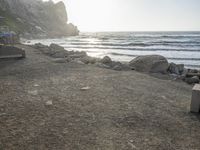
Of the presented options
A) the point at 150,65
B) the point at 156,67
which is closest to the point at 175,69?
the point at 156,67

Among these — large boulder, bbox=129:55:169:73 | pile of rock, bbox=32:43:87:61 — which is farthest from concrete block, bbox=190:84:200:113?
pile of rock, bbox=32:43:87:61

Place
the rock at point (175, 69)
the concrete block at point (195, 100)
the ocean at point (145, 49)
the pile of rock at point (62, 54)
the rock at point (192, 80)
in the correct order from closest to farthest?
the concrete block at point (195, 100) < the rock at point (192, 80) < the rock at point (175, 69) < the pile of rock at point (62, 54) < the ocean at point (145, 49)

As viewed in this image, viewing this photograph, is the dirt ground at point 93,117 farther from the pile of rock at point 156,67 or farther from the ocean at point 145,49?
the ocean at point 145,49

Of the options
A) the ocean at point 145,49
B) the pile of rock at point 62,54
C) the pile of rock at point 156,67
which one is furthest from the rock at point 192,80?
the pile of rock at point 62,54

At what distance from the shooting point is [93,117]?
235 inches

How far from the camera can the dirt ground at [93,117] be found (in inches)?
183

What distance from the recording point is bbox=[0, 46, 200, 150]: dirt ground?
15.3 feet

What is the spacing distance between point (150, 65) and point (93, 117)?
33.2 ft

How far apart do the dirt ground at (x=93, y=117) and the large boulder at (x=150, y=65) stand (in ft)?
17.6

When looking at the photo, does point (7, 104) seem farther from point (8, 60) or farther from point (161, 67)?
point (161, 67)

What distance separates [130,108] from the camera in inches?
268

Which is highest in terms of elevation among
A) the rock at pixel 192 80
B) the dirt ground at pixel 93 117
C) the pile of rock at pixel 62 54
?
the pile of rock at pixel 62 54

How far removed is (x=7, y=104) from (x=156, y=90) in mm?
6168

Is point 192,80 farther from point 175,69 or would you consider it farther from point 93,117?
point 93,117
